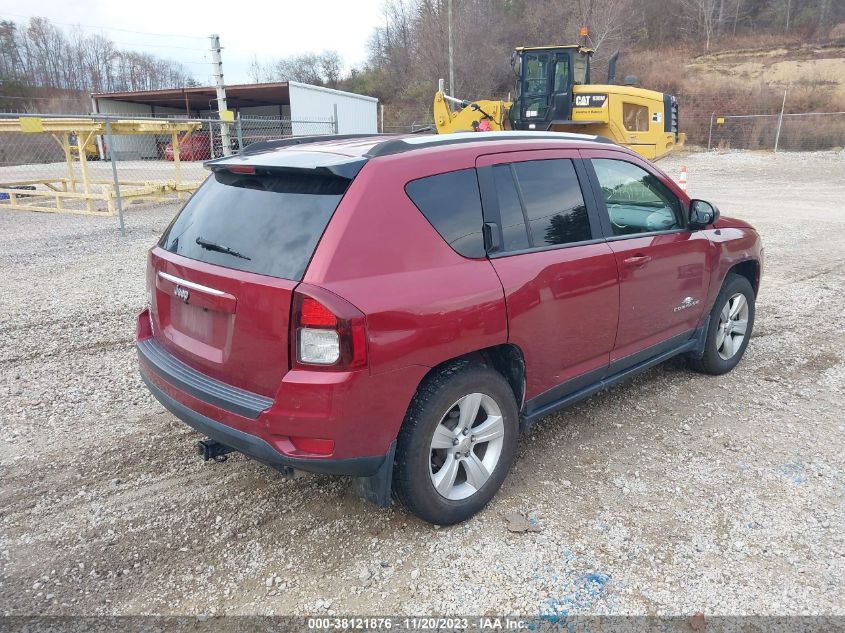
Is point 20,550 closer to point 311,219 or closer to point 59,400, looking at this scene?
point 59,400

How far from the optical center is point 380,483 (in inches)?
104

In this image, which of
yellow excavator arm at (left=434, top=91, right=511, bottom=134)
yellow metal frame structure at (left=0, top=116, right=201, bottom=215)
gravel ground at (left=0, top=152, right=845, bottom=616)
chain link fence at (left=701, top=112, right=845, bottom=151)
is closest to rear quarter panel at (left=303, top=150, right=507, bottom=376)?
gravel ground at (left=0, top=152, right=845, bottom=616)

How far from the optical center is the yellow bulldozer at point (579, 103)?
619 inches

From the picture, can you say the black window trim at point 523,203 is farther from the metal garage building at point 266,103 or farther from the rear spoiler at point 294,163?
the metal garage building at point 266,103

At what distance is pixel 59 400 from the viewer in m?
4.27

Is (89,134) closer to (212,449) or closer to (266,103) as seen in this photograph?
(212,449)

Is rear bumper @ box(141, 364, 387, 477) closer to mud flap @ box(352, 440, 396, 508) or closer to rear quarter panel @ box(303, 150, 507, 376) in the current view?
mud flap @ box(352, 440, 396, 508)

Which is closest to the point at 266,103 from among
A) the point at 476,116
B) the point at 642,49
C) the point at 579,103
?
the point at 476,116

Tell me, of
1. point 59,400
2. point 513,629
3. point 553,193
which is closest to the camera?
point 513,629

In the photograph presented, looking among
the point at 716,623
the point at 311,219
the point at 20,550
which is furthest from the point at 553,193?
the point at 20,550

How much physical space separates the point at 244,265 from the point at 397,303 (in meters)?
0.72

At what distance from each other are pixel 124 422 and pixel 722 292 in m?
4.44

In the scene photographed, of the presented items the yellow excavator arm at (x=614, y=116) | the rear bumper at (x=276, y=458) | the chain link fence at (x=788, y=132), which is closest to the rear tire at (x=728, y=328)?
the rear bumper at (x=276, y=458)

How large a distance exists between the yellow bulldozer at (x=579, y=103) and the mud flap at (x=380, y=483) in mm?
14402
